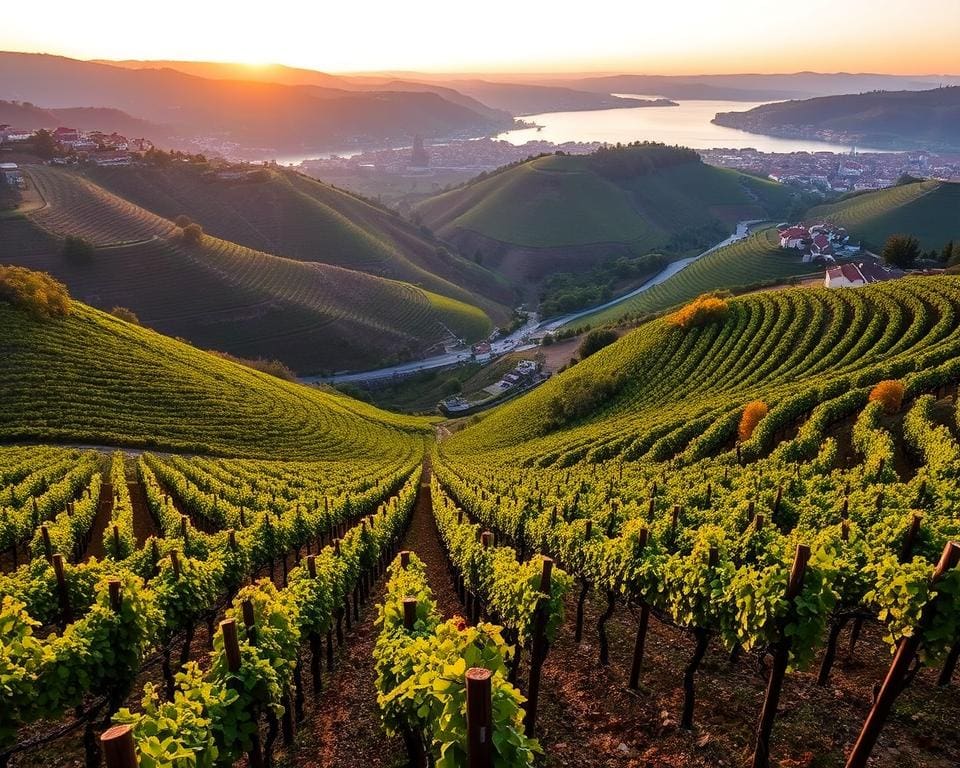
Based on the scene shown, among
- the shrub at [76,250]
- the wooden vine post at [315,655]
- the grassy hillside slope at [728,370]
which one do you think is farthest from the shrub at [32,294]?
the wooden vine post at [315,655]

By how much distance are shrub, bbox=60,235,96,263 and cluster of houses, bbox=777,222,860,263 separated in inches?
6033

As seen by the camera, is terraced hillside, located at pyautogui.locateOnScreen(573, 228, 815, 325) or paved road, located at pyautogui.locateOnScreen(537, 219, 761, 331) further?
paved road, located at pyautogui.locateOnScreen(537, 219, 761, 331)

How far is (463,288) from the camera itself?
570ft

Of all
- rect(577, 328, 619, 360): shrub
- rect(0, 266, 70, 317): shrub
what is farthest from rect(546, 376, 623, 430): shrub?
rect(0, 266, 70, 317): shrub

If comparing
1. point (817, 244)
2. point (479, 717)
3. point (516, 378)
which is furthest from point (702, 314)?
point (817, 244)

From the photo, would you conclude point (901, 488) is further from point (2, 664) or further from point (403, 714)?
point (2, 664)

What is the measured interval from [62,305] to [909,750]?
79036mm

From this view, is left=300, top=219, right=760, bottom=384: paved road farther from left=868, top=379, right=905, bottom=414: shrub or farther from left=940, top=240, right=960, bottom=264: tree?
left=868, top=379, right=905, bottom=414: shrub

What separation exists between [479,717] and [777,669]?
554 centimetres

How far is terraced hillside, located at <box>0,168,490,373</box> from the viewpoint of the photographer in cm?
10712

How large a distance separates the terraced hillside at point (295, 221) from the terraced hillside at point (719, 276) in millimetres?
40995

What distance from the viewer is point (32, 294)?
63.0 meters

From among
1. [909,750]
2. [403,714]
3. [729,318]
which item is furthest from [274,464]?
[729,318]

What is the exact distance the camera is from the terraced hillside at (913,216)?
163 meters
